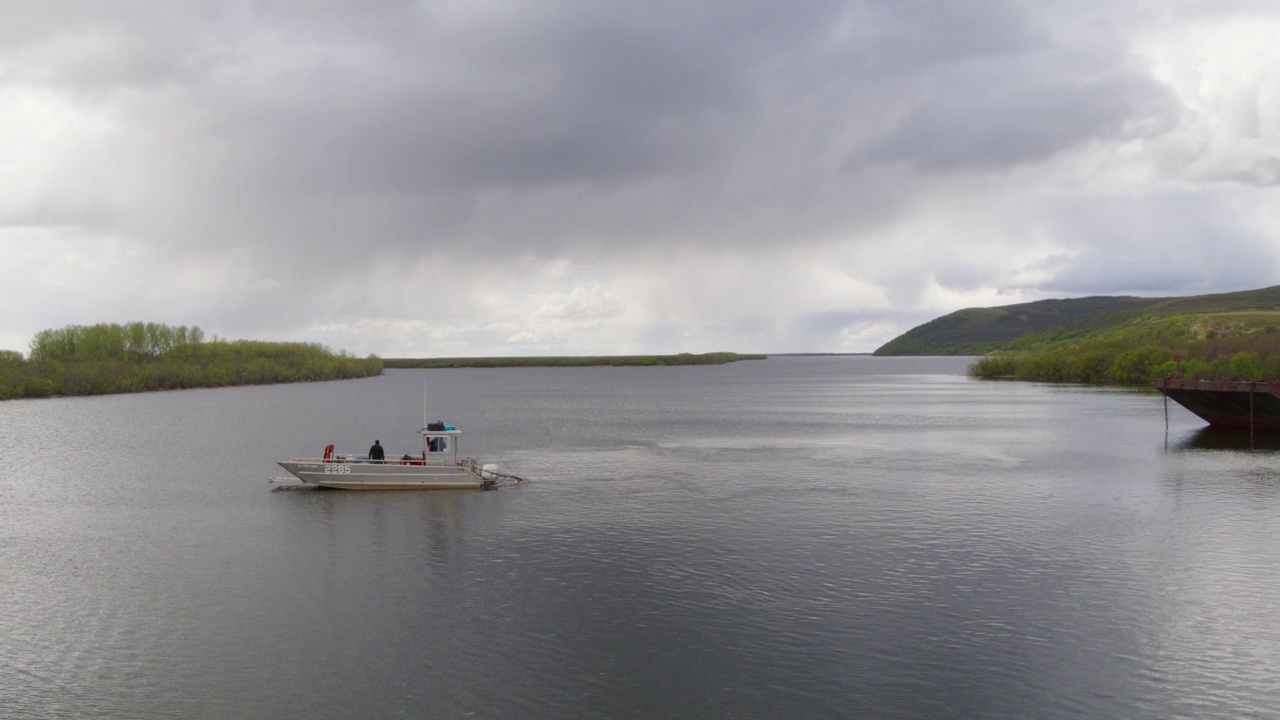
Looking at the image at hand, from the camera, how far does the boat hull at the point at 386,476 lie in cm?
4588

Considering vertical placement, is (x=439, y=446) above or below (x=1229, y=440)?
above

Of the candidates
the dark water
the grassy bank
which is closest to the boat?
the dark water

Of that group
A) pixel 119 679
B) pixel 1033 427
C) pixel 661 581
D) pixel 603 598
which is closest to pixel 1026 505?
pixel 661 581

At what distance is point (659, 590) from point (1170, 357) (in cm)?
13935

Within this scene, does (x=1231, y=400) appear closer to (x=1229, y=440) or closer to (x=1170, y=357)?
(x=1229, y=440)

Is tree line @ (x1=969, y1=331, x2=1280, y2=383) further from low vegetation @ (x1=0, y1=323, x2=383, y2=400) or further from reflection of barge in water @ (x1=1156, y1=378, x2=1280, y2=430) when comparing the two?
low vegetation @ (x1=0, y1=323, x2=383, y2=400)

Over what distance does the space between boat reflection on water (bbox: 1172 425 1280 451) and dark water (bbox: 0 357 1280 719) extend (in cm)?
794

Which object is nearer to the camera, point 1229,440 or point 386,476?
point 386,476

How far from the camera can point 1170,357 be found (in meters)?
138

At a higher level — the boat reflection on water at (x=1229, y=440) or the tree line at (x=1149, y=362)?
the tree line at (x=1149, y=362)

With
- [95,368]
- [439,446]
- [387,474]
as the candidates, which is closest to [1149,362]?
[439,446]

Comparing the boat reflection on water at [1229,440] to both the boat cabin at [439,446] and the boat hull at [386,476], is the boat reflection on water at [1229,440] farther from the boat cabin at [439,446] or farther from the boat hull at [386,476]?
the boat cabin at [439,446]

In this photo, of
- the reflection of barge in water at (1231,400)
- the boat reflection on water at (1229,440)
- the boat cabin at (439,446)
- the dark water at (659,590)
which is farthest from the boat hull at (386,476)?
the reflection of barge in water at (1231,400)

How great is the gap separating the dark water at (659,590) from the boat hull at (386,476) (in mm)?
1236
